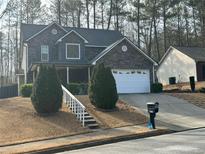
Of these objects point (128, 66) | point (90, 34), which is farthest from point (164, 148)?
point (90, 34)

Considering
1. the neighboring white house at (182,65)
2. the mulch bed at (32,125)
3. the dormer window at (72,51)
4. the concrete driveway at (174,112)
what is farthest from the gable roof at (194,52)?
the mulch bed at (32,125)

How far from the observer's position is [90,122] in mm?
17719

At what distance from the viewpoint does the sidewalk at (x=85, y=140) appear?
40.6ft

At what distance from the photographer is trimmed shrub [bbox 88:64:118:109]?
20.5 m

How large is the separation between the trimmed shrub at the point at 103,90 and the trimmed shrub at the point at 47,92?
2.61 m

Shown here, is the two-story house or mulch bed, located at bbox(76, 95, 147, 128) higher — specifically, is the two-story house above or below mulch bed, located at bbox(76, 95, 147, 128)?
above

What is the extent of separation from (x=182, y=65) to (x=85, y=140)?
31234 millimetres

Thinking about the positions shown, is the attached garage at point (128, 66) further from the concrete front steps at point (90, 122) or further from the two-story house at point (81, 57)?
the concrete front steps at point (90, 122)

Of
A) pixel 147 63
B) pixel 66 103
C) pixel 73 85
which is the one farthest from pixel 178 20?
pixel 66 103

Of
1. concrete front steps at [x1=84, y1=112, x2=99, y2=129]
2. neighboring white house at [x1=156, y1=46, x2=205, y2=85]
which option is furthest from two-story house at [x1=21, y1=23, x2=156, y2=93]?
concrete front steps at [x1=84, y1=112, x2=99, y2=129]

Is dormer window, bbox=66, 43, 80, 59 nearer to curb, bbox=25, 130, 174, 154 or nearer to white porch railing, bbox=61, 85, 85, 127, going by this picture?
white porch railing, bbox=61, 85, 85, 127

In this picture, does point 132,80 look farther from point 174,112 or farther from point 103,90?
point 103,90

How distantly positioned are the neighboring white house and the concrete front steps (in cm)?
2481

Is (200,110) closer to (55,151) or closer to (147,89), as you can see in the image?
(147,89)
